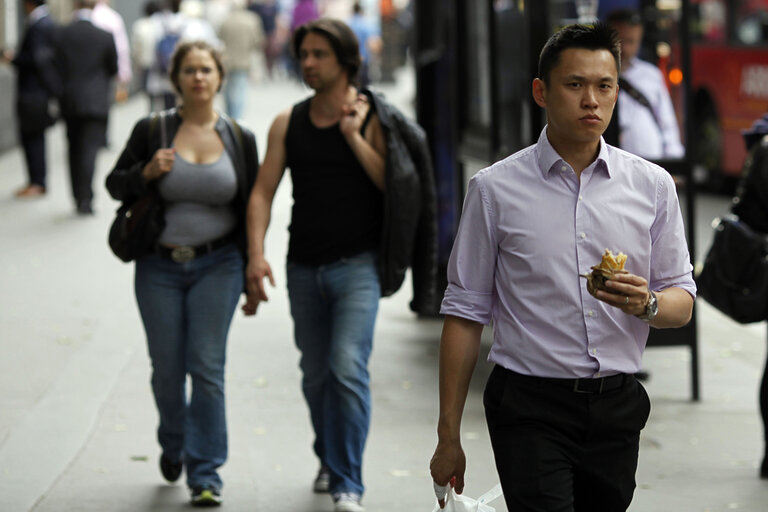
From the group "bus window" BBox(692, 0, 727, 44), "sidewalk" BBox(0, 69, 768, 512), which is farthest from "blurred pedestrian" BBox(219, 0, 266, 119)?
"sidewalk" BBox(0, 69, 768, 512)

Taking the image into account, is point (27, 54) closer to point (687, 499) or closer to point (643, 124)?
point (643, 124)

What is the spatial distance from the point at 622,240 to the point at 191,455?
2683 mm

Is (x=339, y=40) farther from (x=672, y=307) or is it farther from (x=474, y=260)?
(x=672, y=307)

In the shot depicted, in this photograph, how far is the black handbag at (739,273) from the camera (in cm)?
614

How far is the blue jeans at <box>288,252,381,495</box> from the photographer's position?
525 centimetres

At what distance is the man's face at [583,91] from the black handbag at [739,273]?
9.96 feet

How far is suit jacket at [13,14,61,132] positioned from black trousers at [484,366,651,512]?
37.1 ft

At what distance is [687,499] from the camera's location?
573cm

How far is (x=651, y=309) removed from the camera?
322cm

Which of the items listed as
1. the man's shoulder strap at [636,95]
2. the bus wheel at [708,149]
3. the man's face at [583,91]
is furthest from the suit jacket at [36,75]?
the man's face at [583,91]

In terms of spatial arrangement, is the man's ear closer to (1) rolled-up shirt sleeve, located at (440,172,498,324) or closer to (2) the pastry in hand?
(1) rolled-up shirt sleeve, located at (440,172,498,324)

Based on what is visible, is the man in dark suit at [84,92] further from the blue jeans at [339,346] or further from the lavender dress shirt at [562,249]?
the lavender dress shirt at [562,249]

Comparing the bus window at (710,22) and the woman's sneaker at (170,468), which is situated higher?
the bus window at (710,22)

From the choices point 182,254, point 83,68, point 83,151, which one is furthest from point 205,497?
point 83,68
